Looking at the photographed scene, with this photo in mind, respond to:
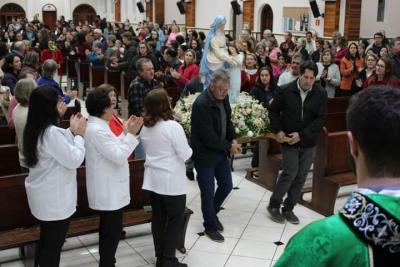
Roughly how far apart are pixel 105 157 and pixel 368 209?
103 inches

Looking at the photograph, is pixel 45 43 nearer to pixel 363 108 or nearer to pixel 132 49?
pixel 132 49

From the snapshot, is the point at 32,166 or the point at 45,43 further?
the point at 45,43

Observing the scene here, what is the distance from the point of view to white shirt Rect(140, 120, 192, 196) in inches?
153

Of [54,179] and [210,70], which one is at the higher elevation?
[210,70]

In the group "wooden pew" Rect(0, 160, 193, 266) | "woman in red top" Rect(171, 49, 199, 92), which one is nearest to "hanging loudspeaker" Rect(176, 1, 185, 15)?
"woman in red top" Rect(171, 49, 199, 92)

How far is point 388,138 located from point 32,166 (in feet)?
8.59

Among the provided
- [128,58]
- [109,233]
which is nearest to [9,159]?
[109,233]

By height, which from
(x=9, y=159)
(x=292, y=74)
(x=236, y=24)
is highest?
(x=236, y=24)

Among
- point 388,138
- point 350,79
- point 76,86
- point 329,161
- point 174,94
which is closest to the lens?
point 388,138

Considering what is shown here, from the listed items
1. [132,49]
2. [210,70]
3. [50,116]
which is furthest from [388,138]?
[132,49]

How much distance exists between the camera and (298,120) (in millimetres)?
5168

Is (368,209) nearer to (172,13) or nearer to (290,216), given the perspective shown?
(290,216)

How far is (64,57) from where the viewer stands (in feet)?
46.2

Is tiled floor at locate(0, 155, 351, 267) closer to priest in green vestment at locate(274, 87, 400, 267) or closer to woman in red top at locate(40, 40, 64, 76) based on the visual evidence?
priest in green vestment at locate(274, 87, 400, 267)
